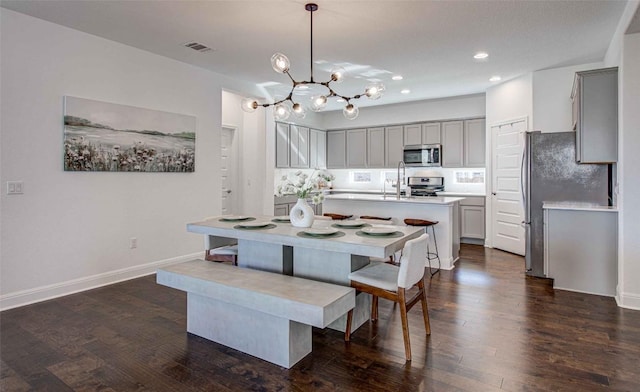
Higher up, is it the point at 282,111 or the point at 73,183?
the point at 282,111

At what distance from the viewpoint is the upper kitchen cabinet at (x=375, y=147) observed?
797cm

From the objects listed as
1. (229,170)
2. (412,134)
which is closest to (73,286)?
(229,170)

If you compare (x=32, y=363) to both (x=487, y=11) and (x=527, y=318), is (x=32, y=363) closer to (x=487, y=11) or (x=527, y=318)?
(x=527, y=318)

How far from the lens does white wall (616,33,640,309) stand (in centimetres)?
334

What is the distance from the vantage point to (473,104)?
6.87 metres

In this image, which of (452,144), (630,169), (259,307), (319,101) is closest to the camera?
(259,307)

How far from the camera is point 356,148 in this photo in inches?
329

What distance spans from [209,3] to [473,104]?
5362 millimetres

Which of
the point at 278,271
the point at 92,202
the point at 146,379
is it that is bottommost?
the point at 146,379

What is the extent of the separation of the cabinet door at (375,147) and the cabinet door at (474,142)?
5.80ft

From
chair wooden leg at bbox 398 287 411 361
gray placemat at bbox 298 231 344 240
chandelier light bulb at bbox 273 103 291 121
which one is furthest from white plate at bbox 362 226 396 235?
chandelier light bulb at bbox 273 103 291 121

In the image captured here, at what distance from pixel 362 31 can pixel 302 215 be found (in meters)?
2.11

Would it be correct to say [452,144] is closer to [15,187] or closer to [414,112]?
[414,112]

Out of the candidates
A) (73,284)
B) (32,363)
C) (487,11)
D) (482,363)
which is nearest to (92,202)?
(73,284)
